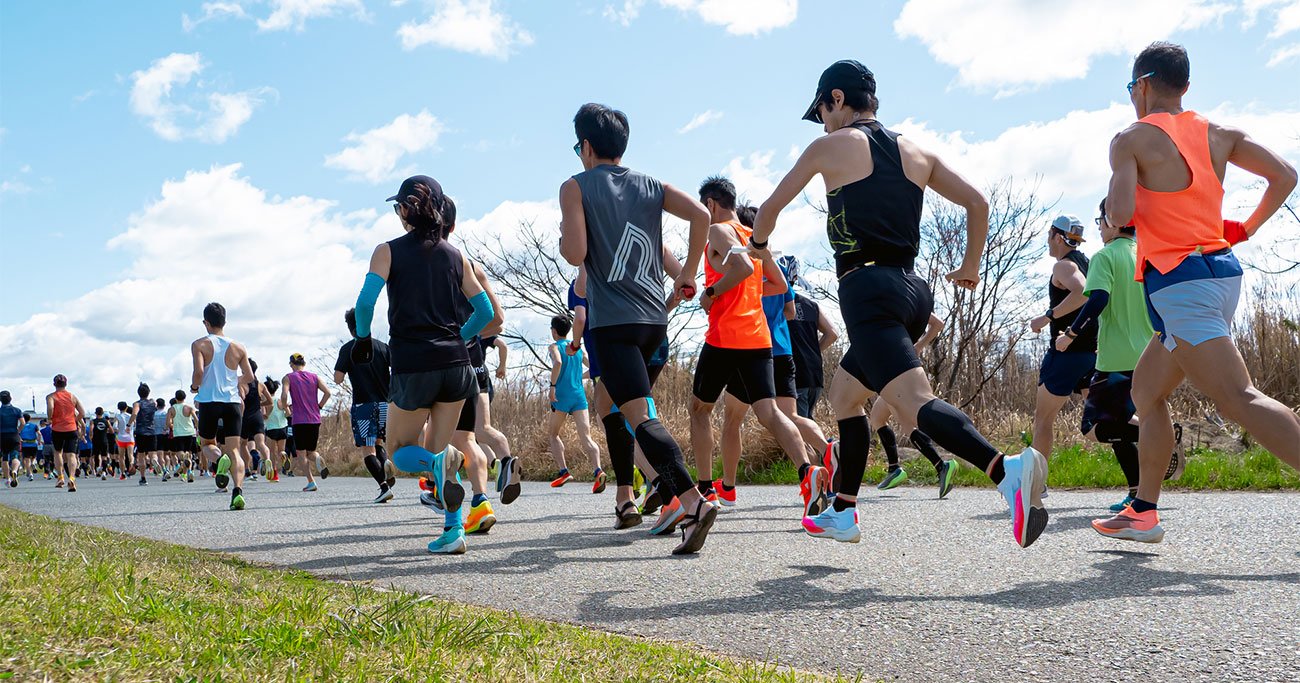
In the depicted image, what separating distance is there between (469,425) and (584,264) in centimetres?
164

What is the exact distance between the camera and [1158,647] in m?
2.85

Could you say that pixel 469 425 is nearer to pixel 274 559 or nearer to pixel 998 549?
pixel 274 559

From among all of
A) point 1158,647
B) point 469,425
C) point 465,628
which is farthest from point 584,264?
point 1158,647

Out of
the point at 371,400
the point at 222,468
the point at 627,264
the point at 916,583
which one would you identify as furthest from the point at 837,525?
the point at 222,468

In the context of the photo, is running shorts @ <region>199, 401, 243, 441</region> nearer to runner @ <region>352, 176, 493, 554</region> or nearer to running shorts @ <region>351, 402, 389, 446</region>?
running shorts @ <region>351, 402, 389, 446</region>

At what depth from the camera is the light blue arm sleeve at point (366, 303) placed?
533 cm

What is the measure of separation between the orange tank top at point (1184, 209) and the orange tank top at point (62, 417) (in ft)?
65.2

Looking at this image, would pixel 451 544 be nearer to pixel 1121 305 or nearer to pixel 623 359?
pixel 623 359

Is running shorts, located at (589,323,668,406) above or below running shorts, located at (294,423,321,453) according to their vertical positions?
above

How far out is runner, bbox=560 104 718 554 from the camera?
15.9ft

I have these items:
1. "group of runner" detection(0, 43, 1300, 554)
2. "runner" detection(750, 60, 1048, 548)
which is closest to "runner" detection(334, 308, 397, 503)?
"group of runner" detection(0, 43, 1300, 554)

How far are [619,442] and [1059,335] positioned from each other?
9.68 feet

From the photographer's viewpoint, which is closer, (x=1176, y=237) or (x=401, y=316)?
(x=1176, y=237)

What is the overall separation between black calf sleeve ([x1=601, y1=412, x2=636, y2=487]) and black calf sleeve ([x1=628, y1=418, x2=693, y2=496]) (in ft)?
3.56
